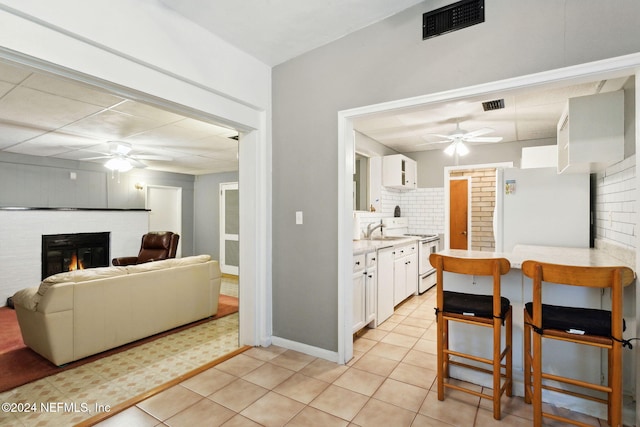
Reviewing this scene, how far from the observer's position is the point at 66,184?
222 inches

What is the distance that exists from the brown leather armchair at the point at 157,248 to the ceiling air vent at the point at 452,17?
5252 mm

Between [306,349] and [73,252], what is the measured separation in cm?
524

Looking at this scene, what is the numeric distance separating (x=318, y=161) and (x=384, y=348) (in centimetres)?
186

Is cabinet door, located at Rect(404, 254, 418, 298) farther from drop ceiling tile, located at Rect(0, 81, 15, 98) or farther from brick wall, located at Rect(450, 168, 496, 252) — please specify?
drop ceiling tile, located at Rect(0, 81, 15, 98)

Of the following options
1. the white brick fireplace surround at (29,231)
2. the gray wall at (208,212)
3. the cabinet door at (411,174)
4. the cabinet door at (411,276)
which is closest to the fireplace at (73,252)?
the white brick fireplace surround at (29,231)

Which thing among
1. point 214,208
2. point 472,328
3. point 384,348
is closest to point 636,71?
point 472,328

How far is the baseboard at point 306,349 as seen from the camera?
8.86ft

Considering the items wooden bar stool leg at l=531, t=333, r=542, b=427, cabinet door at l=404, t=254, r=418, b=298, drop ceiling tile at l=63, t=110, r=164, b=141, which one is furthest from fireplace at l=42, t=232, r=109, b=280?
wooden bar stool leg at l=531, t=333, r=542, b=427

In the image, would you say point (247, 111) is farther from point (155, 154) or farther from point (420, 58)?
point (155, 154)

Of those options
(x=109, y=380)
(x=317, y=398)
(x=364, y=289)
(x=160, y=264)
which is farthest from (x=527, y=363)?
(x=160, y=264)

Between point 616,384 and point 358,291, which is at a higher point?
point 358,291

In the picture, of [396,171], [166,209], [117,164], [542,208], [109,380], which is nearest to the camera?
[109,380]

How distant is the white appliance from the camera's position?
16.3 ft

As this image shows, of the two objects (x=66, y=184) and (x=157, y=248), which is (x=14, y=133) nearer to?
(x=66, y=184)
